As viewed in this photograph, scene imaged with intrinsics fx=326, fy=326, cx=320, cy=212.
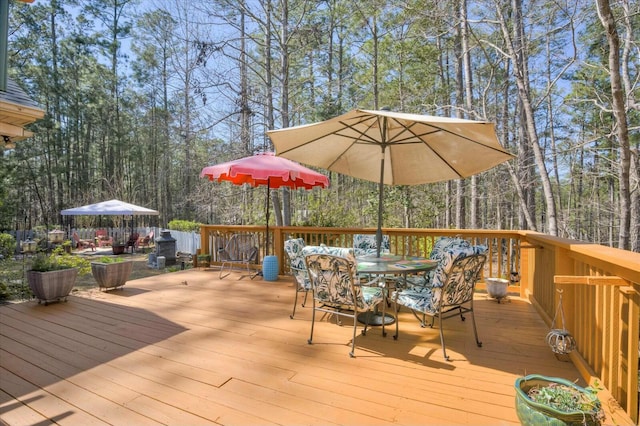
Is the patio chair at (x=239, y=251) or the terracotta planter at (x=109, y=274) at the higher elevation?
the patio chair at (x=239, y=251)

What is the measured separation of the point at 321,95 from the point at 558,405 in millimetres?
11093

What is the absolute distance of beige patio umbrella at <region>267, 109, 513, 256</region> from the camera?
3.17 m

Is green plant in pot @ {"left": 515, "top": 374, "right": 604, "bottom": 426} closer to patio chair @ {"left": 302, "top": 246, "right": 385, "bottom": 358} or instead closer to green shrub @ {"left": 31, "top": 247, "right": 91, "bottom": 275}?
patio chair @ {"left": 302, "top": 246, "right": 385, "bottom": 358}

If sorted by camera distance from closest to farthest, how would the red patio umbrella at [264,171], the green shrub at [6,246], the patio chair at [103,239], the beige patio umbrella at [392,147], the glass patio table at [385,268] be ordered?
1. the glass patio table at [385,268]
2. the beige patio umbrella at [392,147]
3. the red patio umbrella at [264,171]
4. the green shrub at [6,246]
5. the patio chair at [103,239]

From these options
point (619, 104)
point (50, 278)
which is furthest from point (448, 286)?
point (50, 278)

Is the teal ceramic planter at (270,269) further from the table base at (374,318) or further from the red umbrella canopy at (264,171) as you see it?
the table base at (374,318)

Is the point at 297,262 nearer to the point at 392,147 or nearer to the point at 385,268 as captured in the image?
the point at 385,268

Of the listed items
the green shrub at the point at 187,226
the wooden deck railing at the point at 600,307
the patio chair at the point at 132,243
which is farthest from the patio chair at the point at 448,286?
the patio chair at the point at 132,243

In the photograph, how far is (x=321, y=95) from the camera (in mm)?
11352

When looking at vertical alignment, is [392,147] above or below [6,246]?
above

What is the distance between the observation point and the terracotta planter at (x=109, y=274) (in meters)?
4.80

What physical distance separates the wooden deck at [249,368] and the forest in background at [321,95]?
3232mm

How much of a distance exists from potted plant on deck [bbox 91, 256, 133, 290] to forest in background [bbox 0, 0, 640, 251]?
413 centimetres

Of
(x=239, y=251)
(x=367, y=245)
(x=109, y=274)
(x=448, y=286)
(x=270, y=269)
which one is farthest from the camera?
(x=239, y=251)
